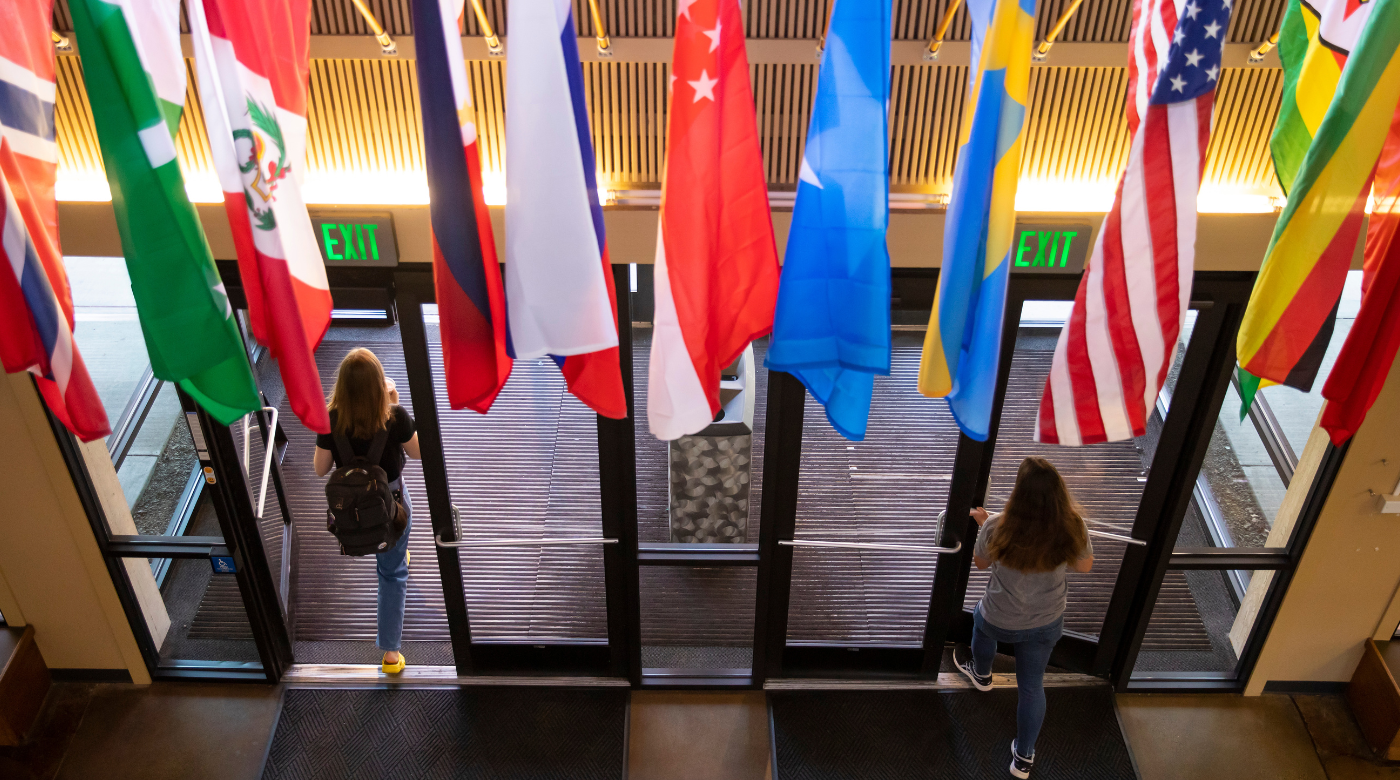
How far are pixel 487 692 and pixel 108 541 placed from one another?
1.93 metres

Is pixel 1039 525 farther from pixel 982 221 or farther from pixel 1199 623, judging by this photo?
pixel 1199 623

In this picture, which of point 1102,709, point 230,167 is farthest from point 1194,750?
point 230,167

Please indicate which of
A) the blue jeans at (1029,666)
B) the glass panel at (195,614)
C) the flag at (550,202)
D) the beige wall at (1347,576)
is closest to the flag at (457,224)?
the flag at (550,202)

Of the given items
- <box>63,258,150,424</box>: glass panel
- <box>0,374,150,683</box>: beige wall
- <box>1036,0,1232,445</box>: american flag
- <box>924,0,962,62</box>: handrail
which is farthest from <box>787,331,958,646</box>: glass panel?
<box>63,258,150,424</box>: glass panel

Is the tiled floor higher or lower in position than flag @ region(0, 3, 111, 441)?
lower

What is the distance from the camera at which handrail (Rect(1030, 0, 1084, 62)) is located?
9.49 feet

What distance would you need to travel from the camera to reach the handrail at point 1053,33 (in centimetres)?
289

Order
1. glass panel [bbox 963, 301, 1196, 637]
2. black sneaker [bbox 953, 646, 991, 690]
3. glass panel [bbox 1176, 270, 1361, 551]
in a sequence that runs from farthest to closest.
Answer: glass panel [bbox 1176, 270, 1361, 551] < glass panel [bbox 963, 301, 1196, 637] < black sneaker [bbox 953, 646, 991, 690]

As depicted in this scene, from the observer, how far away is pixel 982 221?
264cm

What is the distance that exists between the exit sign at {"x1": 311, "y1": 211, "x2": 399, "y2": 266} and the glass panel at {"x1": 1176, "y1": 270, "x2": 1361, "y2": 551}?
4.73 meters

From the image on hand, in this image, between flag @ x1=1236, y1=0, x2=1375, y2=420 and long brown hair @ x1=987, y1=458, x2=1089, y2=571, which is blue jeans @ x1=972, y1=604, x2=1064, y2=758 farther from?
flag @ x1=1236, y1=0, x2=1375, y2=420

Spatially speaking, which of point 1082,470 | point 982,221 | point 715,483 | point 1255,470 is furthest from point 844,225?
point 1255,470

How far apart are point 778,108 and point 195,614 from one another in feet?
13.9

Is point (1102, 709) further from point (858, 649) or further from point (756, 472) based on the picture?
point (756, 472)
